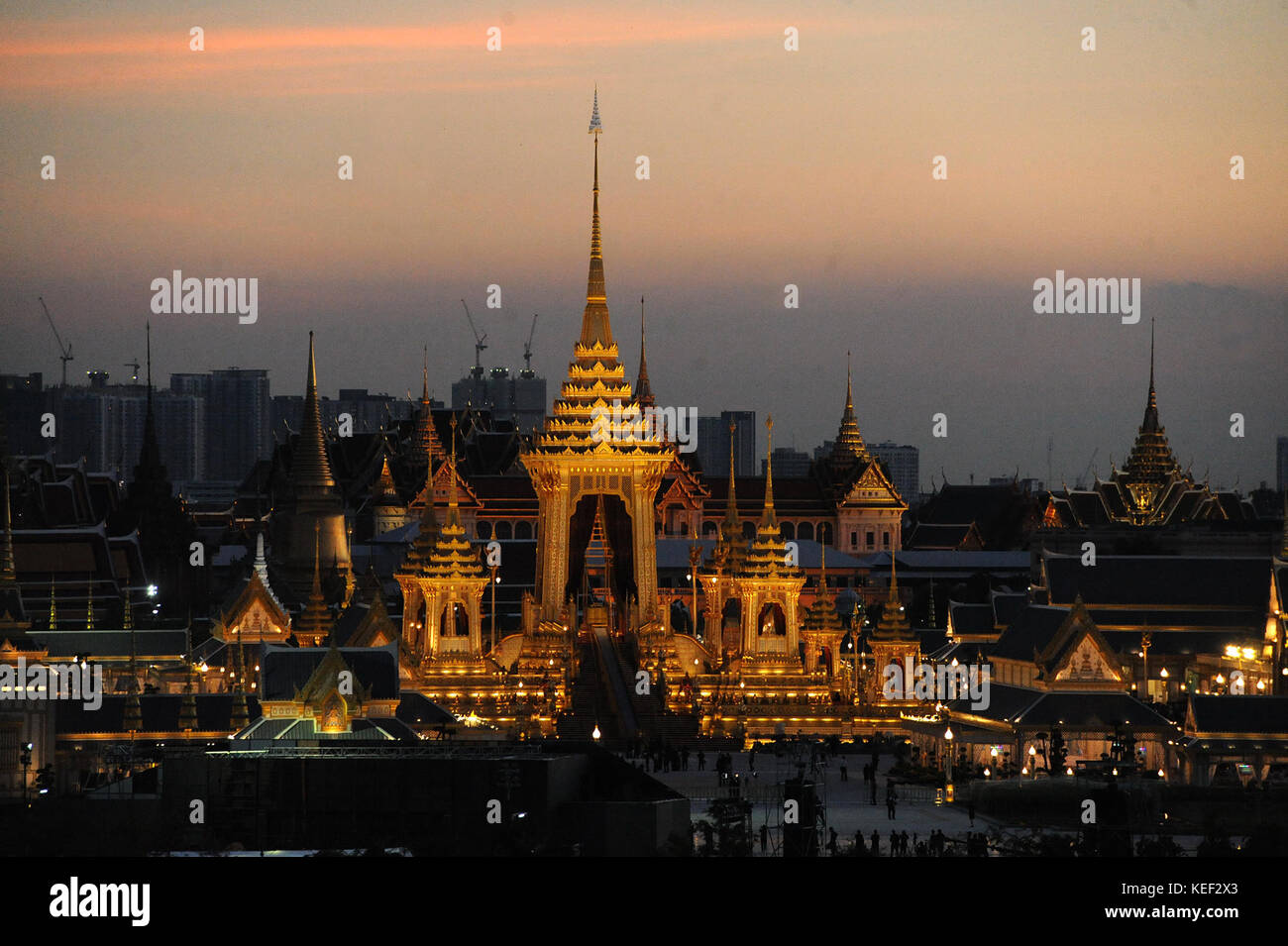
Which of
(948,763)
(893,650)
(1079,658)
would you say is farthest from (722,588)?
(948,763)

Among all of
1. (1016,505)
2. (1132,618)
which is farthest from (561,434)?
(1016,505)

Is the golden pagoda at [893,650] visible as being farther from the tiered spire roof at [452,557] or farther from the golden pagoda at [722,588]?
the tiered spire roof at [452,557]

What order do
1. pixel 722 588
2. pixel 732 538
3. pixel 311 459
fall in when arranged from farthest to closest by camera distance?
pixel 311 459
pixel 732 538
pixel 722 588

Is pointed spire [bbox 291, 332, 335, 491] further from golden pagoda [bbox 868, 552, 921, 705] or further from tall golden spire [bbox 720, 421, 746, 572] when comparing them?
golden pagoda [bbox 868, 552, 921, 705]

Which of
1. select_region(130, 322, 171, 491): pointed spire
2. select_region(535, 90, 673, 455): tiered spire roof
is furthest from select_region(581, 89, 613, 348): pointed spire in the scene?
select_region(130, 322, 171, 491): pointed spire

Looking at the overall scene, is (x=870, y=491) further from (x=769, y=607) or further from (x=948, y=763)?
(x=948, y=763)

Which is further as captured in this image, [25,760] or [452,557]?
[452,557]

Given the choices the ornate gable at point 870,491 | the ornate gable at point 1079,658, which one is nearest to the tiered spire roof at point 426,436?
the ornate gable at point 870,491

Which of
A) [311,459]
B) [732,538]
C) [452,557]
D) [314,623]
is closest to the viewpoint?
[452,557]

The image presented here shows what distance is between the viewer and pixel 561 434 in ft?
329

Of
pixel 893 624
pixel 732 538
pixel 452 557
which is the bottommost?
pixel 893 624

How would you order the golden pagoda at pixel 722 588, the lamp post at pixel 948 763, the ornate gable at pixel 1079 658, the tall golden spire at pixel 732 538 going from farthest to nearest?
the tall golden spire at pixel 732 538, the golden pagoda at pixel 722 588, the ornate gable at pixel 1079 658, the lamp post at pixel 948 763
